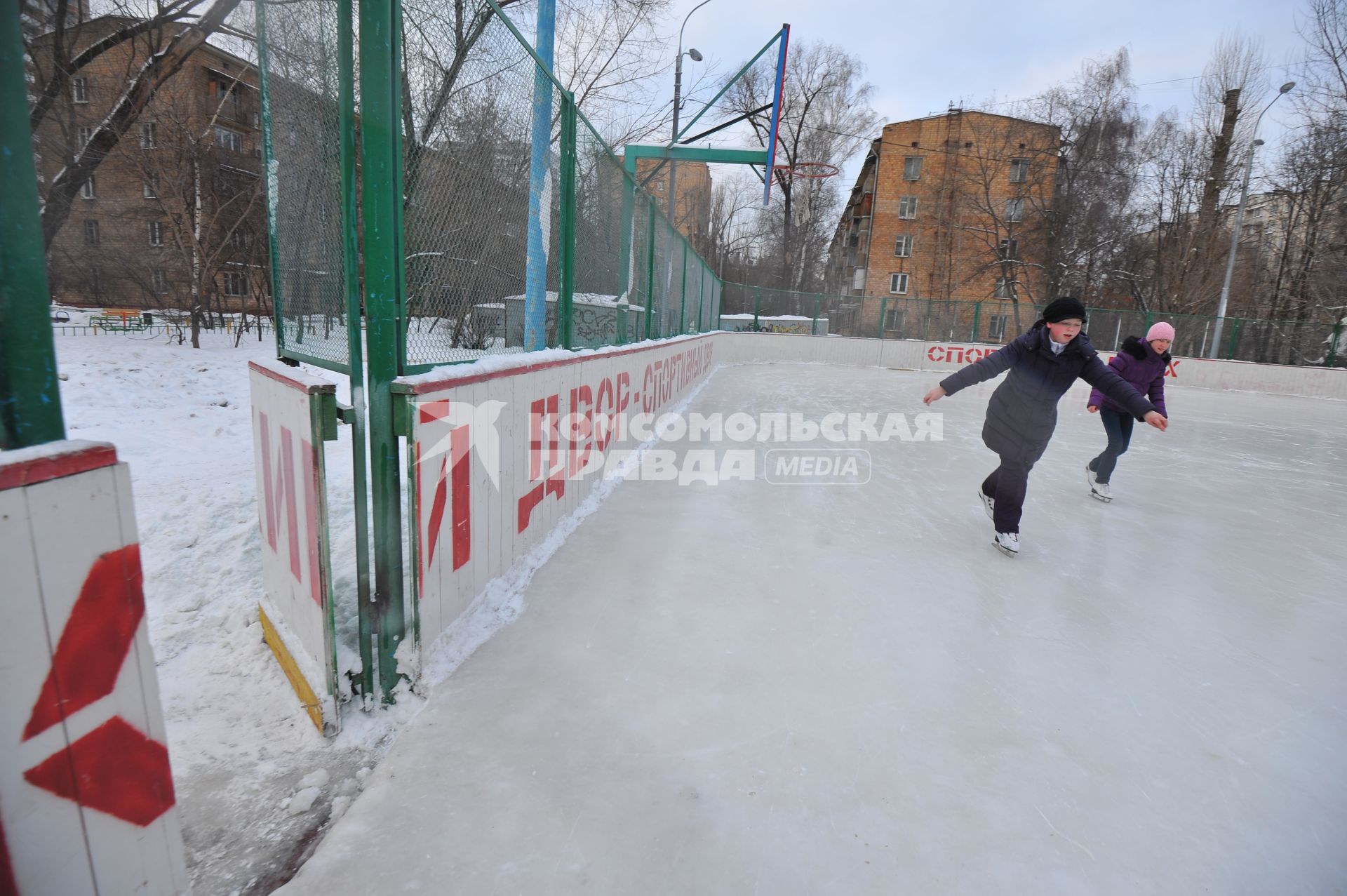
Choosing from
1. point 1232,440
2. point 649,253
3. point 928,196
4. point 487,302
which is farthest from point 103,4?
point 928,196

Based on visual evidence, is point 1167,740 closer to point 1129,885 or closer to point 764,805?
point 1129,885

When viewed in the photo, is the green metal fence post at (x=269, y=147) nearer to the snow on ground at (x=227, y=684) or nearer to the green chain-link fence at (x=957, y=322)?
the snow on ground at (x=227, y=684)

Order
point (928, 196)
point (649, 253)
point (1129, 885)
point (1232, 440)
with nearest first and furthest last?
point (1129, 885) → point (649, 253) → point (1232, 440) → point (928, 196)

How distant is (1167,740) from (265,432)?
12.1 ft

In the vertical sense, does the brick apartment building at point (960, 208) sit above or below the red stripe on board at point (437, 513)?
above

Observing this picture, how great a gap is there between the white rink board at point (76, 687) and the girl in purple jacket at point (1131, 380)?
Result: 651 centimetres

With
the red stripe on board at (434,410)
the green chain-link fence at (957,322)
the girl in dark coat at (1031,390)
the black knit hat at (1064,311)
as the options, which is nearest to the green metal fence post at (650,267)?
the girl in dark coat at (1031,390)

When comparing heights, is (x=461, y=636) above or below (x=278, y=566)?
below

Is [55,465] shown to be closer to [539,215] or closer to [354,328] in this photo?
[354,328]

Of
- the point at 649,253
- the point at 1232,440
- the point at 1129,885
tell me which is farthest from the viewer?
the point at 1232,440

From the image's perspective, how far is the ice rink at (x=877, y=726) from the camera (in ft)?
5.43

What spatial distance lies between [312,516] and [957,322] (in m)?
24.8

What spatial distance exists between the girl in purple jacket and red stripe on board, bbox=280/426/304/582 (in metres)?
6.14

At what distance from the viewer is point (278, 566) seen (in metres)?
2.52
